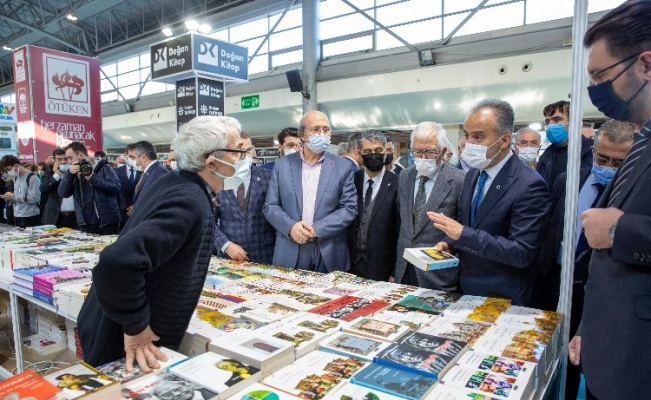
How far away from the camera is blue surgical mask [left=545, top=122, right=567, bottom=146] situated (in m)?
2.84

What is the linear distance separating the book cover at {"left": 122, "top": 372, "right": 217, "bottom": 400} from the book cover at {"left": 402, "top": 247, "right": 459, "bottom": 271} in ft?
3.07

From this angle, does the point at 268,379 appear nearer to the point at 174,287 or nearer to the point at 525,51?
the point at 174,287

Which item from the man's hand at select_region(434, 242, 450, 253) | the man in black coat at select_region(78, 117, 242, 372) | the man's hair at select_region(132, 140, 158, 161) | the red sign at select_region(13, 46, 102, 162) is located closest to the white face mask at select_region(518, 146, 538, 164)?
the man's hand at select_region(434, 242, 450, 253)

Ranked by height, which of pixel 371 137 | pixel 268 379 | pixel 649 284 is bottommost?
pixel 268 379

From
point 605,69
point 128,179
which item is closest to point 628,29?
point 605,69

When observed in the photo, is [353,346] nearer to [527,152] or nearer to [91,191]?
[527,152]

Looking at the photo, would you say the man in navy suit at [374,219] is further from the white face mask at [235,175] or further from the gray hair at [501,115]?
the white face mask at [235,175]

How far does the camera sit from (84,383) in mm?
1061

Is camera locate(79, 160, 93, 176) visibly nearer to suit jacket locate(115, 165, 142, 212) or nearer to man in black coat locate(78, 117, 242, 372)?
suit jacket locate(115, 165, 142, 212)

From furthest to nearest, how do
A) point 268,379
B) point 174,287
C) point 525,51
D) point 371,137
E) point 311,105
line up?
point 311,105, point 525,51, point 371,137, point 174,287, point 268,379

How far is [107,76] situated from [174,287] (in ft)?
56.9

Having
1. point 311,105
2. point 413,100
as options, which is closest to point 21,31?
point 311,105

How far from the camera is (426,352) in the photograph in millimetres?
1277

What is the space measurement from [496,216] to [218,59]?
4.32 meters
